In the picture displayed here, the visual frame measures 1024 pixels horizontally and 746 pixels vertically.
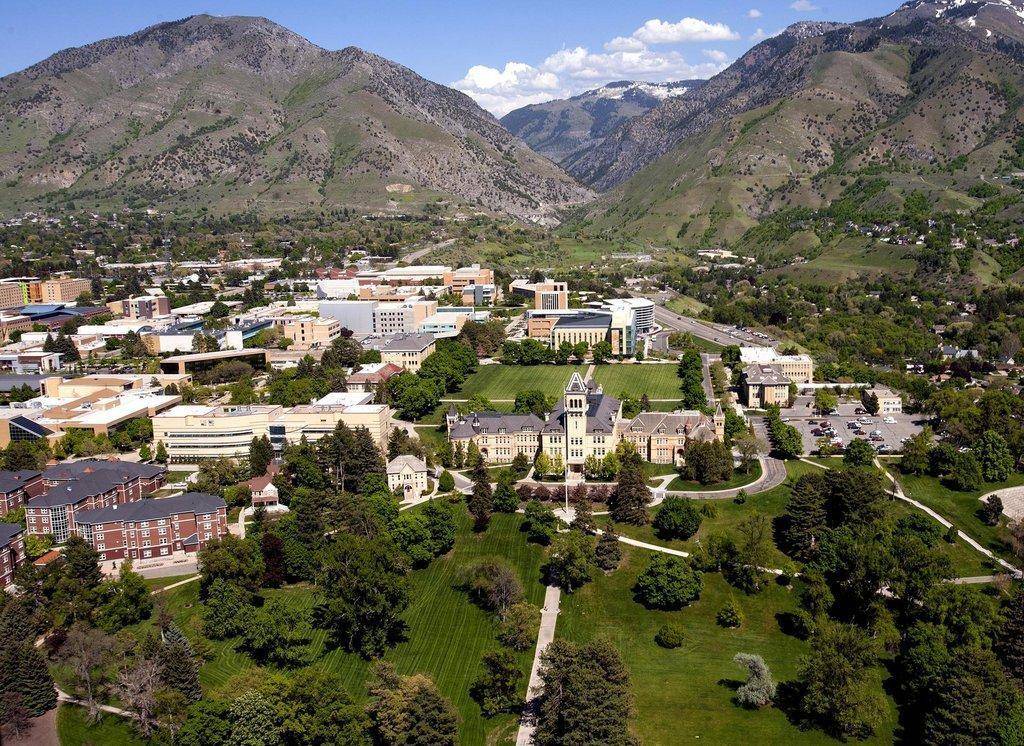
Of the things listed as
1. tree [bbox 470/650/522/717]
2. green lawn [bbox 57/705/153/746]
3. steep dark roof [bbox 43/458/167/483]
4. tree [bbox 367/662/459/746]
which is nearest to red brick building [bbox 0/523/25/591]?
steep dark roof [bbox 43/458/167/483]

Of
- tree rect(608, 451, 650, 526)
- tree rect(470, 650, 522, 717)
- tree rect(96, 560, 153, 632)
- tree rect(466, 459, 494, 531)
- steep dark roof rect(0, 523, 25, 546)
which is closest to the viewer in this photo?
tree rect(470, 650, 522, 717)

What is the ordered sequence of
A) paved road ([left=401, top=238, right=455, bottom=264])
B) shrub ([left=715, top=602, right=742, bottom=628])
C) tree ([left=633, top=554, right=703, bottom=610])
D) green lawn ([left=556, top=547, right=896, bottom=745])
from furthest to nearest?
paved road ([left=401, top=238, right=455, bottom=264]), tree ([left=633, top=554, right=703, bottom=610]), shrub ([left=715, top=602, right=742, bottom=628]), green lawn ([left=556, top=547, right=896, bottom=745])

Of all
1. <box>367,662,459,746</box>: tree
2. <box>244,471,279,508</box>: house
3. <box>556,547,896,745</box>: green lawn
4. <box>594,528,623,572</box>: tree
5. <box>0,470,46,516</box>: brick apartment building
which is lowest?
<box>556,547,896,745</box>: green lawn

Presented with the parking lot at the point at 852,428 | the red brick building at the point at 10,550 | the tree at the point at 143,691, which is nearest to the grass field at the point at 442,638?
the tree at the point at 143,691

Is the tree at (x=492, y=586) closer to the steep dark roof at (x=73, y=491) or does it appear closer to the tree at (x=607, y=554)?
the tree at (x=607, y=554)

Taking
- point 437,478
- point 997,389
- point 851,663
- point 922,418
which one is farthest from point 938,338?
point 851,663

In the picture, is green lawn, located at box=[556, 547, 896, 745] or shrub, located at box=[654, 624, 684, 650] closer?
green lawn, located at box=[556, 547, 896, 745]

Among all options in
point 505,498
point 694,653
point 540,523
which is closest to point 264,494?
point 505,498

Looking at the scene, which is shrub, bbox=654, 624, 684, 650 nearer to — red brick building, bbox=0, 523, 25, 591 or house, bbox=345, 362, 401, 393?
red brick building, bbox=0, 523, 25, 591

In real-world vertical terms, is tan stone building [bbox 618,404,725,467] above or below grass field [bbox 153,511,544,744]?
above
